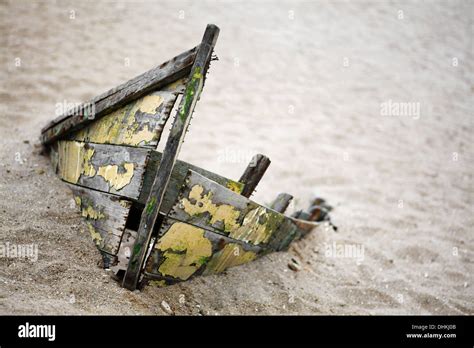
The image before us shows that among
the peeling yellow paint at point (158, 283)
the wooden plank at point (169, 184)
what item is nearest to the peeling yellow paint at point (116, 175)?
the wooden plank at point (169, 184)

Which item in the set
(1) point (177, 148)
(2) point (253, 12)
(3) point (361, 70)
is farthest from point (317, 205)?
(2) point (253, 12)

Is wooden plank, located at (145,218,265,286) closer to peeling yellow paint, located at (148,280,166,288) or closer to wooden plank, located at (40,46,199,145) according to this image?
peeling yellow paint, located at (148,280,166,288)

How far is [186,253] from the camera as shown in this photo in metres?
2.31

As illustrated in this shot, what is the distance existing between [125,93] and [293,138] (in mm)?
4748

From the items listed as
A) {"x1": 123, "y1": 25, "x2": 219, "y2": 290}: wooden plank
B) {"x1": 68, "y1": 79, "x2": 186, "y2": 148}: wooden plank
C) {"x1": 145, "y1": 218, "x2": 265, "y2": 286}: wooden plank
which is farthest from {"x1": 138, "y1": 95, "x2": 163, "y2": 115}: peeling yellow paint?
{"x1": 145, "y1": 218, "x2": 265, "y2": 286}: wooden plank

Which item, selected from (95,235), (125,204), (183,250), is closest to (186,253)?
(183,250)

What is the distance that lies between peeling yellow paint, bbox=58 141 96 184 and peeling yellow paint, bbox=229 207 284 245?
100 centimetres

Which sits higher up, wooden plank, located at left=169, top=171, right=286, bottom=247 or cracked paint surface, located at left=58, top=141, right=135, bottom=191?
cracked paint surface, located at left=58, top=141, right=135, bottom=191

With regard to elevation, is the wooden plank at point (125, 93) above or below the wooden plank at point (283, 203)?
above

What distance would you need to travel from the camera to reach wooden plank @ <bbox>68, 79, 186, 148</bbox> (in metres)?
2.17

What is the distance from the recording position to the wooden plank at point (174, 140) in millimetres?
2037

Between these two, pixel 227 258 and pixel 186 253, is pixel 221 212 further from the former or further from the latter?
pixel 227 258

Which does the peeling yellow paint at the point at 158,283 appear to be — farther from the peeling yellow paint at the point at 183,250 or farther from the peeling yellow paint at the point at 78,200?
the peeling yellow paint at the point at 78,200

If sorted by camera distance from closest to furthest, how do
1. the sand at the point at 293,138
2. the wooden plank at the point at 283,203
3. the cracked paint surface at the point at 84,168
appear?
the cracked paint surface at the point at 84,168 → the sand at the point at 293,138 → the wooden plank at the point at 283,203
